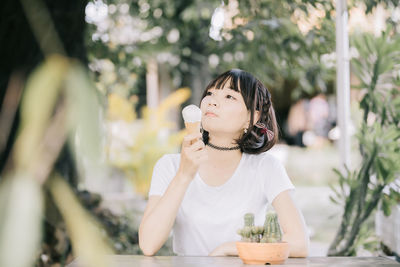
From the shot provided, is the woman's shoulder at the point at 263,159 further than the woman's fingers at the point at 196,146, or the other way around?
the woman's shoulder at the point at 263,159

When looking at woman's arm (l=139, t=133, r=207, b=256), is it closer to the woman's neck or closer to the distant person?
the woman's neck

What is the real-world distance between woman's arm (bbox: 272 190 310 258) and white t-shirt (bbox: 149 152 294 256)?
0.04m

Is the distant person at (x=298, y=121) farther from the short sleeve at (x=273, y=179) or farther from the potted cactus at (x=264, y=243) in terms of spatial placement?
the potted cactus at (x=264, y=243)

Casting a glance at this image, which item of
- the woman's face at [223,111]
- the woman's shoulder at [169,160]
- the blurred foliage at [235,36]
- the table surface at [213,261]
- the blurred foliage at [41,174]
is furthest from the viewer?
the blurred foliage at [235,36]

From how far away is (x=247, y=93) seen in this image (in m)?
2.07

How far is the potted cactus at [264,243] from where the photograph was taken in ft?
5.09

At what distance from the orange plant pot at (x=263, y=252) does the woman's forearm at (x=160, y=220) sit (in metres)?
0.33

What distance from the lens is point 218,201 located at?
6.84 ft

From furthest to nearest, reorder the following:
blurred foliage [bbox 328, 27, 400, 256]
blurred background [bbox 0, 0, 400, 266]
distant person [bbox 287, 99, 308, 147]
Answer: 1. distant person [bbox 287, 99, 308, 147]
2. blurred foliage [bbox 328, 27, 400, 256]
3. blurred background [bbox 0, 0, 400, 266]

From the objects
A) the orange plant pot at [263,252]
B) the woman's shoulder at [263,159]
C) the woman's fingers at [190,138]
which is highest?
the woman's fingers at [190,138]

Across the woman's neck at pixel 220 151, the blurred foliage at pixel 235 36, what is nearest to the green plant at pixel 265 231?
the woman's neck at pixel 220 151

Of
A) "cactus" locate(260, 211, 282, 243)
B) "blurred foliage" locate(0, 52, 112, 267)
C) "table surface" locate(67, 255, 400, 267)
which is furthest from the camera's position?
"table surface" locate(67, 255, 400, 267)

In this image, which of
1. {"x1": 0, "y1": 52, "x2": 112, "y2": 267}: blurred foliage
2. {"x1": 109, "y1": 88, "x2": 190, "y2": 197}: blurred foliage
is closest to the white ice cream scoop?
{"x1": 0, "y1": 52, "x2": 112, "y2": 267}: blurred foliage

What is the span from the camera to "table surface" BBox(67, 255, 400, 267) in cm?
166
